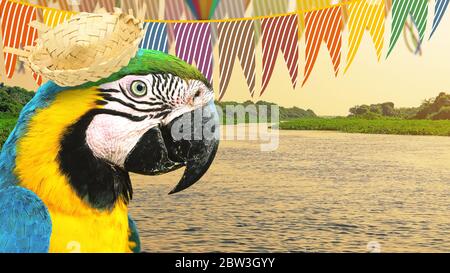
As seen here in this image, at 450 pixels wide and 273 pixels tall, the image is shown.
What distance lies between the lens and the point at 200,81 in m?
1.69

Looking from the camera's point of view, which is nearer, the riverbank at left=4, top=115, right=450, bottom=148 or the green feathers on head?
the green feathers on head

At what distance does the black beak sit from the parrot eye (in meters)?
0.11

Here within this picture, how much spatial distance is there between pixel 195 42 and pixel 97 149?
1.92 m

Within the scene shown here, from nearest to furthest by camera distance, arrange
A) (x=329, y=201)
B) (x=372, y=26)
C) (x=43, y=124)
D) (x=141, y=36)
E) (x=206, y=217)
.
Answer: (x=43, y=124) < (x=141, y=36) < (x=372, y=26) < (x=206, y=217) < (x=329, y=201)

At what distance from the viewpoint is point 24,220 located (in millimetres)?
1580

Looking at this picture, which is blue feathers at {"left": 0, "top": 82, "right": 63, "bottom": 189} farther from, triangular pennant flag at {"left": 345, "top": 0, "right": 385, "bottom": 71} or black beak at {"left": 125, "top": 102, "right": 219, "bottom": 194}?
triangular pennant flag at {"left": 345, "top": 0, "right": 385, "bottom": 71}

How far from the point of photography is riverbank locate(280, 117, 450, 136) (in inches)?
400

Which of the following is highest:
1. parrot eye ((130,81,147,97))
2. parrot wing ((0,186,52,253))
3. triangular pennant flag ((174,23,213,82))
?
triangular pennant flag ((174,23,213,82))

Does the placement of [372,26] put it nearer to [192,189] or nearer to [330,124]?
[192,189]

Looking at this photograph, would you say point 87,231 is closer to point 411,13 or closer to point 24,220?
point 24,220

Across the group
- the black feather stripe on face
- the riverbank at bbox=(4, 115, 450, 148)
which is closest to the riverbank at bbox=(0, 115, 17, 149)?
the black feather stripe on face

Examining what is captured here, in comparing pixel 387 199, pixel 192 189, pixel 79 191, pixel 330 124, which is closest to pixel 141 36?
pixel 79 191

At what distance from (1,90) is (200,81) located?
12.4 ft

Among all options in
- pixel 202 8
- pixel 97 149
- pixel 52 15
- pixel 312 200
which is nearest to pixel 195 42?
pixel 202 8
